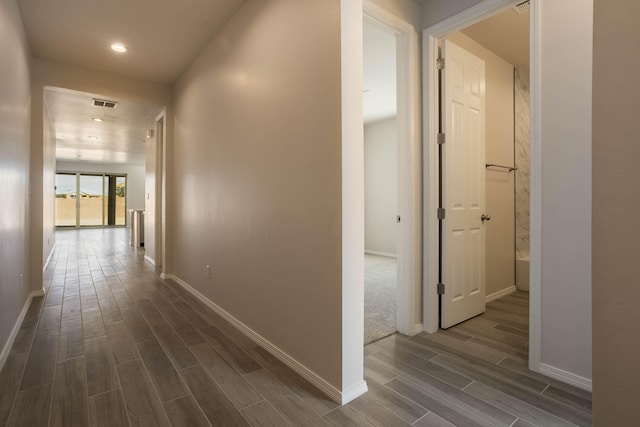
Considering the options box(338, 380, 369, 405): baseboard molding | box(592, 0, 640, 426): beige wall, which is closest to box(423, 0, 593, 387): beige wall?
box(338, 380, 369, 405): baseboard molding

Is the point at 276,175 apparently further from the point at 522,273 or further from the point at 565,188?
the point at 522,273

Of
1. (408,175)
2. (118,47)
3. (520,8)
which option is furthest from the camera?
(118,47)

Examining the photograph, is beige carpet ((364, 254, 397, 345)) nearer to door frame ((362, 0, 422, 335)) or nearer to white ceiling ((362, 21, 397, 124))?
door frame ((362, 0, 422, 335))

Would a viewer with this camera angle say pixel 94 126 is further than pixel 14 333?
Yes

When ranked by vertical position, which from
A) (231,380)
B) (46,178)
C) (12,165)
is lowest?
(231,380)

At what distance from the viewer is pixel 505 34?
9.89ft

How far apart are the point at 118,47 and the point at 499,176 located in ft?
14.3

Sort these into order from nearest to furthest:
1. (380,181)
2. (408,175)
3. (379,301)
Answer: (408,175), (379,301), (380,181)

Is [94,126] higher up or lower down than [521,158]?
higher up

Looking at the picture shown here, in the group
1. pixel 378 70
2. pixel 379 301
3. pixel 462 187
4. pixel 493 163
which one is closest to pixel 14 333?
pixel 379 301

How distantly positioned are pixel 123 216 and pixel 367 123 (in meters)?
11.3

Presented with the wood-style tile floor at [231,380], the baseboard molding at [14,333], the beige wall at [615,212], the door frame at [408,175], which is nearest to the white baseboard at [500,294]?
the wood-style tile floor at [231,380]

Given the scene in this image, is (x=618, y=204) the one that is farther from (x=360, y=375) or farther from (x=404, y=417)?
(x=360, y=375)

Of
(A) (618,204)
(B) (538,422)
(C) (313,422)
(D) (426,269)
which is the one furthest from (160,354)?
(A) (618,204)
